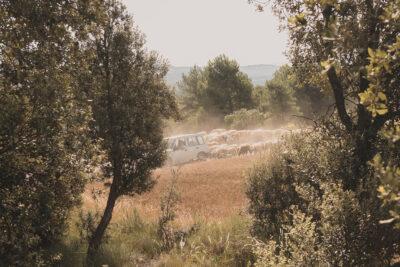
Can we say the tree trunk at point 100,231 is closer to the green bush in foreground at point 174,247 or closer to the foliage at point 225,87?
the green bush in foreground at point 174,247

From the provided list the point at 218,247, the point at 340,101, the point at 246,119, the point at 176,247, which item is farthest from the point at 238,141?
the point at 340,101

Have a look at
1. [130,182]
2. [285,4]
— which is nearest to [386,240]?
[285,4]

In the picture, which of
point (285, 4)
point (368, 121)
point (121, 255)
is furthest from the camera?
point (121, 255)

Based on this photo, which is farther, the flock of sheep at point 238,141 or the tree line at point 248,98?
the tree line at point 248,98

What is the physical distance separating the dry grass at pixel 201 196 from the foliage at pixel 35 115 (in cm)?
668

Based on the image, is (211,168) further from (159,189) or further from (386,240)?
(386,240)

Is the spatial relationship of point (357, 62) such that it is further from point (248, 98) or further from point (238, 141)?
point (248, 98)

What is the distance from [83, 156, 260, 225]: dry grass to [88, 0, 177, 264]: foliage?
1.21 metres

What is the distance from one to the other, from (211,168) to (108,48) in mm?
20503

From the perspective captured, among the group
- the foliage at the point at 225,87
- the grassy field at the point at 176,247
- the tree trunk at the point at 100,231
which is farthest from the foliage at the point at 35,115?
the foliage at the point at 225,87

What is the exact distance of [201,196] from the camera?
23.9 meters

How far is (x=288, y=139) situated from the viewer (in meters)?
12.5

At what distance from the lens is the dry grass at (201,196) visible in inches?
717

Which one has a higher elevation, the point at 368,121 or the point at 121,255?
the point at 368,121
